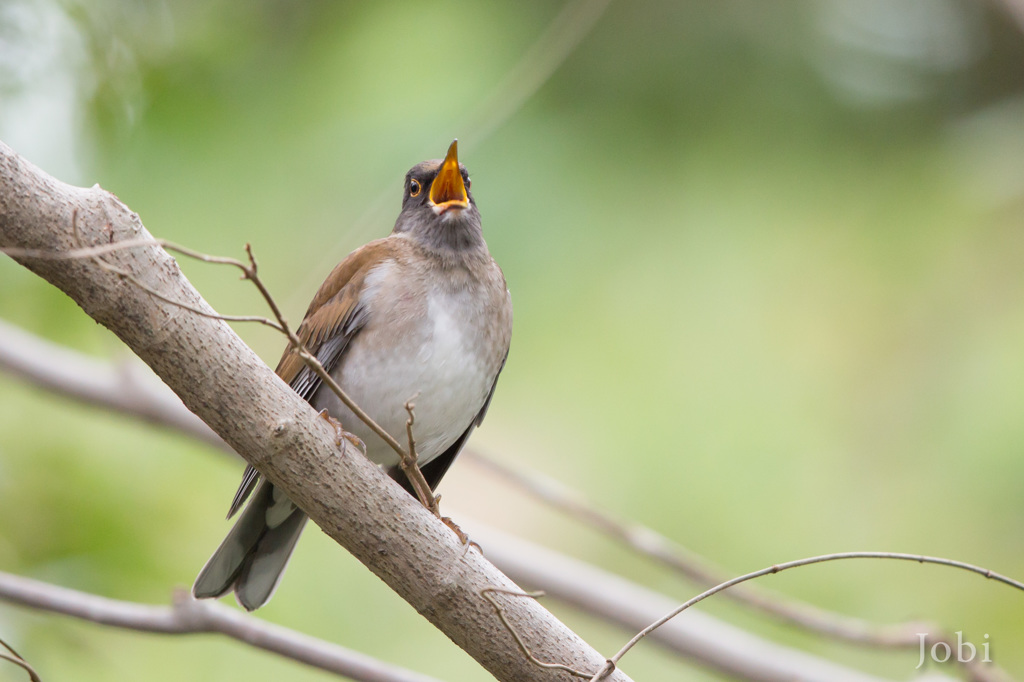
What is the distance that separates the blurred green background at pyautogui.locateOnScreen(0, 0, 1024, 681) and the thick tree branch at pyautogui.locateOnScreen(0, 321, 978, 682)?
0.18 m

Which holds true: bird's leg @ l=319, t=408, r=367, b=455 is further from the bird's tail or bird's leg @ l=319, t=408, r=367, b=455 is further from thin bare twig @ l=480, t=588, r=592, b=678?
the bird's tail

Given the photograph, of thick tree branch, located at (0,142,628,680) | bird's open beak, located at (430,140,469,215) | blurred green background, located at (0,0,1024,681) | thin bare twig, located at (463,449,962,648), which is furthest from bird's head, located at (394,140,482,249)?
thick tree branch, located at (0,142,628,680)

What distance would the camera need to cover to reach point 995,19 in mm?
3600

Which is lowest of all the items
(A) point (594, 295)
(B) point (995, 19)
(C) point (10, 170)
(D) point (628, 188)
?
(C) point (10, 170)

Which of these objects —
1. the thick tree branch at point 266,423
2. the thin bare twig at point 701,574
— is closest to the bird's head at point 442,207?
the thin bare twig at point 701,574

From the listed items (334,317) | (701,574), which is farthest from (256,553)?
(701,574)

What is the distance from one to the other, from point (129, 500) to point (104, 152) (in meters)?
1.21

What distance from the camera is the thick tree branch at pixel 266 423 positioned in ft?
5.24

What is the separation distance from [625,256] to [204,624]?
208 centimetres

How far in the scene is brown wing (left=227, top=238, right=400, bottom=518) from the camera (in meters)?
2.66

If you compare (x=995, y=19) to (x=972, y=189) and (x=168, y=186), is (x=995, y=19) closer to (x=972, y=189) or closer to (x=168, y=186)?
(x=972, y=189)

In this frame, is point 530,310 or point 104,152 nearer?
point 104,152

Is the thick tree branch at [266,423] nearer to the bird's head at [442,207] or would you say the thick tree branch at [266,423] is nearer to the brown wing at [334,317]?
the brown wing at [334,317]

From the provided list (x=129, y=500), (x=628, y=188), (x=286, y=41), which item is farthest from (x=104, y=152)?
(x=628, y=188)
